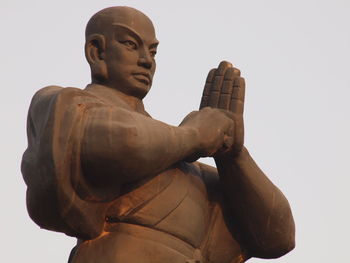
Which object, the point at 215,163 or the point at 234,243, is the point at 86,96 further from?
the point at 234,243

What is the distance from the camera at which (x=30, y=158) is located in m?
6.86

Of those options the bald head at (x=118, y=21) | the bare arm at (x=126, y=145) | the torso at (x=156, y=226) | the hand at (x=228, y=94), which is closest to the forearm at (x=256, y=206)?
the hand at (x=228, y=94)

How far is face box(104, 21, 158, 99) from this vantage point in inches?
296

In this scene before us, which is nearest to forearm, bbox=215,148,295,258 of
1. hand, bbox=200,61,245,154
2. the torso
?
hand, bbox=200,61,245,154

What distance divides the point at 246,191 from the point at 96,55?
1.70m

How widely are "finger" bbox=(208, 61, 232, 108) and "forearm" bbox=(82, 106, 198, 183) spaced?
80 cm

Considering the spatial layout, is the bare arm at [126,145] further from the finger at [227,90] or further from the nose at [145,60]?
the nose at [145,60]

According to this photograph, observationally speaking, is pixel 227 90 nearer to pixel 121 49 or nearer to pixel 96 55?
pixel 121 49

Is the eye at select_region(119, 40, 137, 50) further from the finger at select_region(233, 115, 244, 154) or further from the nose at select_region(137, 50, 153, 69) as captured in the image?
the finger at select_region(233, 115, 244, 154)

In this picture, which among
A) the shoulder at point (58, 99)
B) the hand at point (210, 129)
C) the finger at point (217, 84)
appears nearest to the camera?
the shoulder at point (58, 99)

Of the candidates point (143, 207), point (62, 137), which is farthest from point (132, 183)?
point (62, 137)

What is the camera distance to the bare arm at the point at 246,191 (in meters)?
7.49

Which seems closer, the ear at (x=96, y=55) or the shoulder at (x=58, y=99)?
the shoulder at (x=58, y=99)

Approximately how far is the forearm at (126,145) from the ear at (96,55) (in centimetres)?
86
